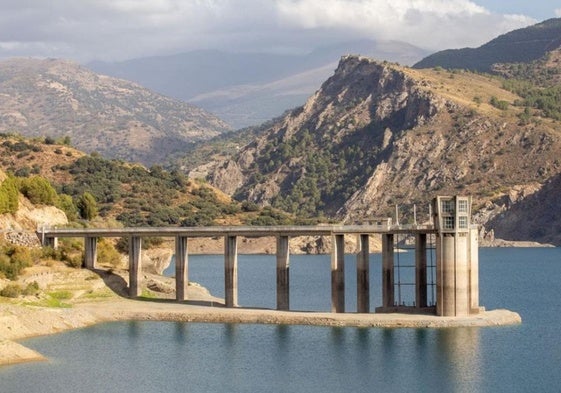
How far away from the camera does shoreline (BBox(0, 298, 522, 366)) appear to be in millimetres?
105812

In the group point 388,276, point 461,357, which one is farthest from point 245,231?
point 461,357

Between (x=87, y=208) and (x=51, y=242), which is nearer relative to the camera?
(x=51, y=242)

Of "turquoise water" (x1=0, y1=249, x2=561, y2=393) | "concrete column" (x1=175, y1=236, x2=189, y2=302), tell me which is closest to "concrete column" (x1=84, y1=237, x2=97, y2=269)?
"concrete column" (x1=175, y1=236, x2=189, y2=302)

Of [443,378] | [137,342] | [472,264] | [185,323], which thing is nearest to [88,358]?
[137,342]

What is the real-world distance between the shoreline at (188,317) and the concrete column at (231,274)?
1.93m

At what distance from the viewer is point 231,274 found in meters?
122

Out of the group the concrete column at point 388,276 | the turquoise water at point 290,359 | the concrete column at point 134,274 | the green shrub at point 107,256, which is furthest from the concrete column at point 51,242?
the concrete column at point 388,276

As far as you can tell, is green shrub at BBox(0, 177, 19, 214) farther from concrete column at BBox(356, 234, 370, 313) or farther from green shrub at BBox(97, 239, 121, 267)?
concrete column at BBox(356, 234, 370, 313)

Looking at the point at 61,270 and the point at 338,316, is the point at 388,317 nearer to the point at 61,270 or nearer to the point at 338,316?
the point at 338,316

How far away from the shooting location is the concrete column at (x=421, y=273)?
112 m

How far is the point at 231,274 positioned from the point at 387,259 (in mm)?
15973

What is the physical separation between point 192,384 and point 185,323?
88.9 feet

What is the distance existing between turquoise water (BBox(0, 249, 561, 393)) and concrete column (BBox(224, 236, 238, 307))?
8415mm

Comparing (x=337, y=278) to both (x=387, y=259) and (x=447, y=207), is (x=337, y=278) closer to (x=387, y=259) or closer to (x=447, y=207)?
(x=387, y=259)
